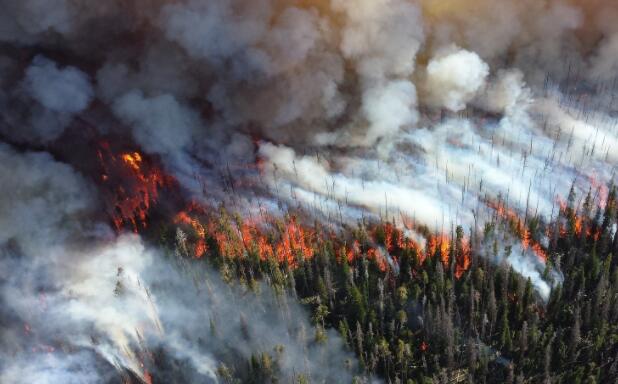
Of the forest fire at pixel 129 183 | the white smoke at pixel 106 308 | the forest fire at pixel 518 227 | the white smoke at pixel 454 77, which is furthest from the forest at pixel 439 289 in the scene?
the white smoke at pixel 454 77

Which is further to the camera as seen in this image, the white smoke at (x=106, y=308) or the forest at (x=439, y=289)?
the white smoke at (x=106, y=308)

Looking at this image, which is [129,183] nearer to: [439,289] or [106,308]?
[106,308]

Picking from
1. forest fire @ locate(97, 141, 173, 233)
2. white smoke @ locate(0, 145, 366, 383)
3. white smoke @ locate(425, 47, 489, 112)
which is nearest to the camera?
white smoke @ locate(0, 145, 366, 383)

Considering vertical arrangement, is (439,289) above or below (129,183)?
below

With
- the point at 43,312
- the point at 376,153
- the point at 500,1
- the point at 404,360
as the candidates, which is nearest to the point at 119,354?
the point at 43,312

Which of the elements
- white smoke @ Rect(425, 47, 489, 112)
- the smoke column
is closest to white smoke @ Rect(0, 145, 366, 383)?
the smoke column

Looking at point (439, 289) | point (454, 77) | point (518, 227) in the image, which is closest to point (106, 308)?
point (439, 289)

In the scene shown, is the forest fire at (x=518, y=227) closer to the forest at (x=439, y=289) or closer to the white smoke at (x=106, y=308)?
the forest at (x=439, y=289)

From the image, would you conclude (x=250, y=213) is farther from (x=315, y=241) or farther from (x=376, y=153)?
(x=376, y=153)

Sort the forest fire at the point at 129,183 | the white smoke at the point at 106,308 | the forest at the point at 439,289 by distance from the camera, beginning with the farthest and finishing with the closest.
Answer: the forest fire at the point at 129,183
the white smoke at the point at 106,308
the forest at the point at 439,289

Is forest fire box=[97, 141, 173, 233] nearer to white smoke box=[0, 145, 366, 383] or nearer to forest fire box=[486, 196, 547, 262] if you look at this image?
white smoke box=[0, 145, 366, 383]

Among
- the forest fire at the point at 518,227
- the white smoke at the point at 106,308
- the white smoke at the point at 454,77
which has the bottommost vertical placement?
the white smoke at the point at 106,308

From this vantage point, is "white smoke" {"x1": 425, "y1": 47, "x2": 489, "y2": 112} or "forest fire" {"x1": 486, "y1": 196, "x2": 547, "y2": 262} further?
"white smoke" {"x1": 425, "y1": 47, "x2": 489, "y2": 112}
